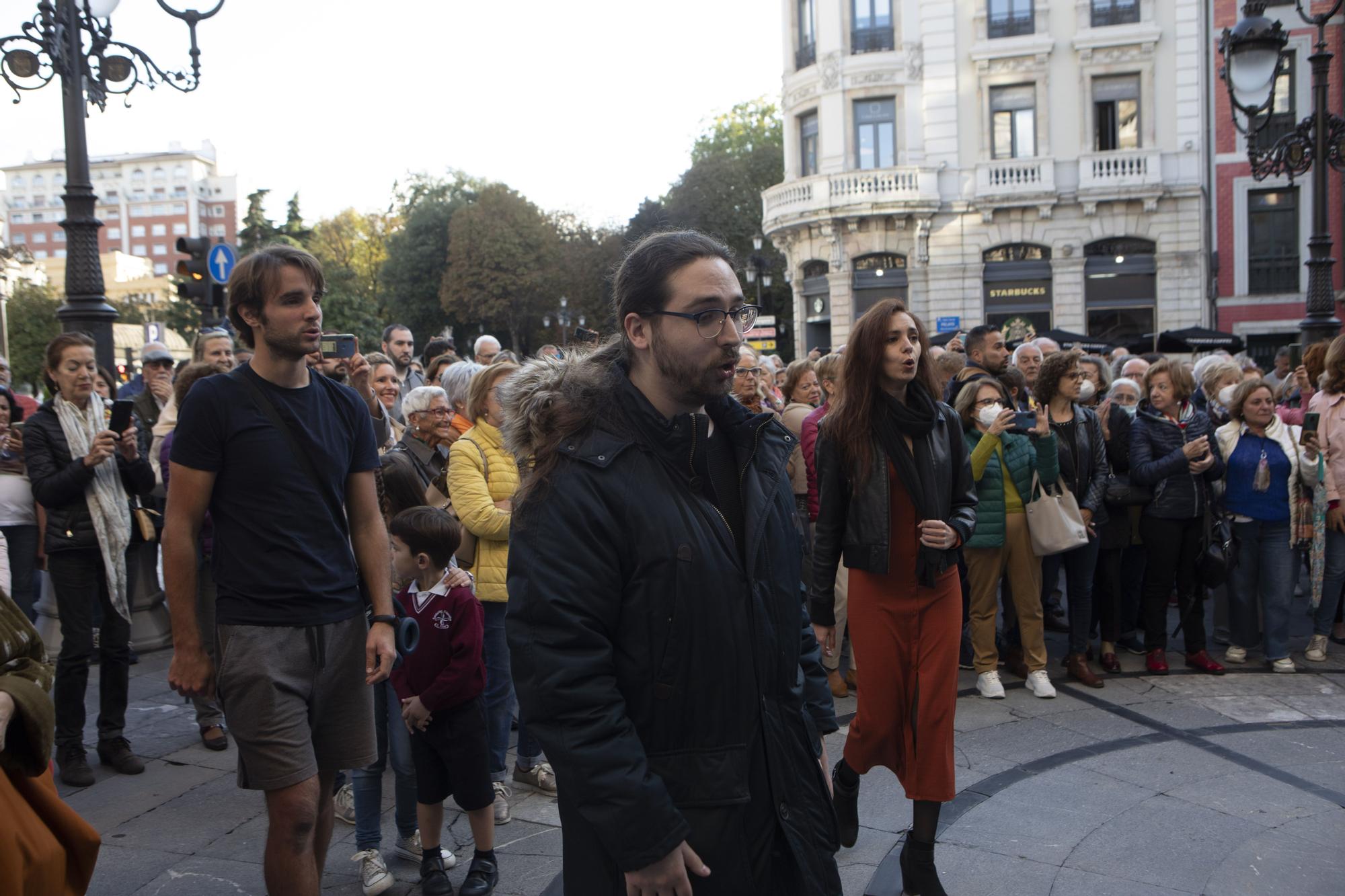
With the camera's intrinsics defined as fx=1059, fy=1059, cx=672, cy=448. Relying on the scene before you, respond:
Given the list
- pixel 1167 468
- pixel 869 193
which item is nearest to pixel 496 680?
pixel 1167 468

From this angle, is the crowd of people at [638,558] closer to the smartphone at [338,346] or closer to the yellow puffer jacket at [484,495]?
the yellow puffer jacket at [484,495]

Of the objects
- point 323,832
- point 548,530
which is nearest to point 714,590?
point 548,530

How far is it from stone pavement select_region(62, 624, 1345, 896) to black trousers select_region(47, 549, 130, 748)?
30 cm

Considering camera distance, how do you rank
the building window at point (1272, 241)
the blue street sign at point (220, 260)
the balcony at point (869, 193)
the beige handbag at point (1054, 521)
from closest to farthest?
the beige handbag at point (1054, 521) < the blue street sign at point (220, 260) < the building window at point (1272, 241) < the balcony at point (869, 193)

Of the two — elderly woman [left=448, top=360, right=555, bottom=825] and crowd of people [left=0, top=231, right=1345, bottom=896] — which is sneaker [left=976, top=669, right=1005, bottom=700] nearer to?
crowd of people [left=0, top=231, right=1345, bottom=896]

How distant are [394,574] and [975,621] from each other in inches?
155

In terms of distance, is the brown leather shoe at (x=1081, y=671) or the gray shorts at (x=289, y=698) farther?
the brown leather shoe at (x=1081, y=671)

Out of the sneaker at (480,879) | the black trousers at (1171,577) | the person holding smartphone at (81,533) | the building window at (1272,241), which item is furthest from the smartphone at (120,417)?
the building window at (1272,241)

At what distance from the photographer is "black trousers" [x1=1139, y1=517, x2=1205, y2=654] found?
7.19 meters

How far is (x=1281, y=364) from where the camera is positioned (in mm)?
14539

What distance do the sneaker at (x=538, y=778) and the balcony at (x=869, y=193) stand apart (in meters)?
29.3

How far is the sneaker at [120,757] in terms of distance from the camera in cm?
551

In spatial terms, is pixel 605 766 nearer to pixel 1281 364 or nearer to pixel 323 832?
pixel 323 832

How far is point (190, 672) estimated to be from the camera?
333 cm
